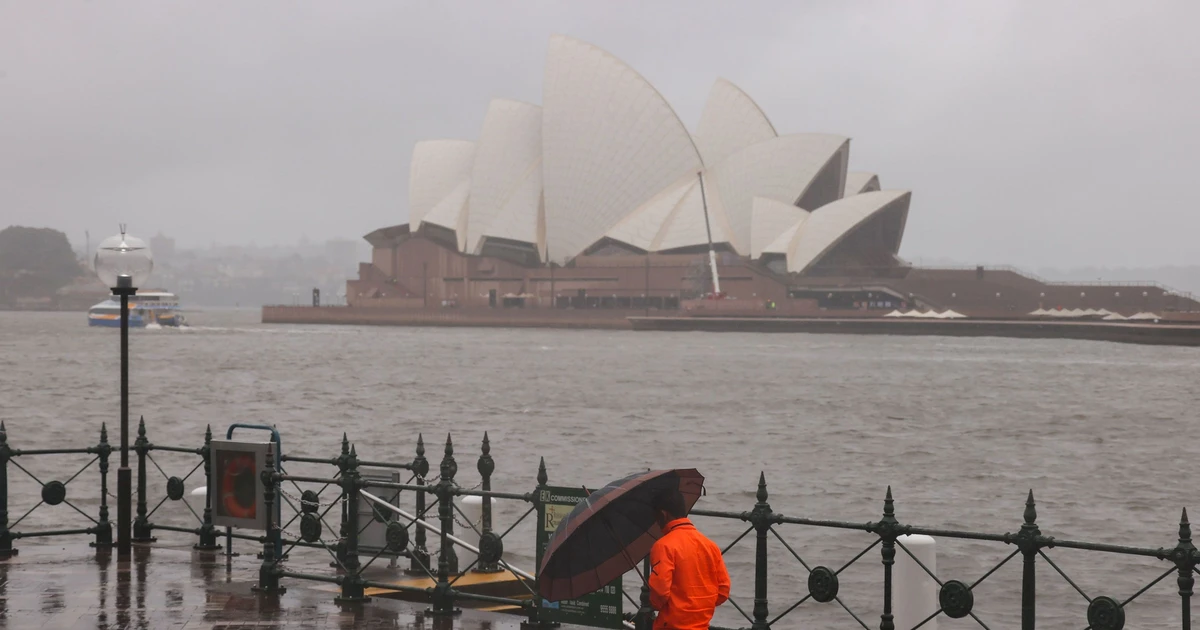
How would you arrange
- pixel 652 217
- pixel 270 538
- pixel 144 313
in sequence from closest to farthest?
pixel 270 538, pixel 652 217, pixel 144 313

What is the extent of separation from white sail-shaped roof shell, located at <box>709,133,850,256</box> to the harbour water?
30.2m

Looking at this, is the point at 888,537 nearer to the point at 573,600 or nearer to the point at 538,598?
the point at 573,600

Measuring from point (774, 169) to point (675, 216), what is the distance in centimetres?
818

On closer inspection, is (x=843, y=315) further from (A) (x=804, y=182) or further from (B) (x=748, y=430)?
(B) (x=748, y=430)

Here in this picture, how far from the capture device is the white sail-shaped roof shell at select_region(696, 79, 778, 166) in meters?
102

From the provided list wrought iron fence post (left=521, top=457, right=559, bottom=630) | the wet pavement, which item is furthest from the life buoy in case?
wrought iron fence post (left=521, top=457, right=559, bottom=630)

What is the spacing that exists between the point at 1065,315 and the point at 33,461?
74649 mm

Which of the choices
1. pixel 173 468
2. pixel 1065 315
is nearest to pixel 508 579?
pixel 173 468

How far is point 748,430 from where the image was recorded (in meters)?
32.0

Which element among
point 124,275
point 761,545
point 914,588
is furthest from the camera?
point 124,275

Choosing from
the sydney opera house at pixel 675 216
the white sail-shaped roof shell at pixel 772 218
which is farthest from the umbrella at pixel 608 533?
the white sail-shaped roof shell at pixel 772 218

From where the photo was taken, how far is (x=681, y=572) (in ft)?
18.5

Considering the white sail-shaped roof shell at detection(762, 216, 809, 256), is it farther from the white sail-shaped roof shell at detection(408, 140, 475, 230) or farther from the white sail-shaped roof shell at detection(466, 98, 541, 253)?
the white sail-shaped roof shell at detection(408, 140, 475, 230)

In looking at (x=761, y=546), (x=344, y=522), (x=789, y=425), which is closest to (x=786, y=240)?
(x=789, y=425)
